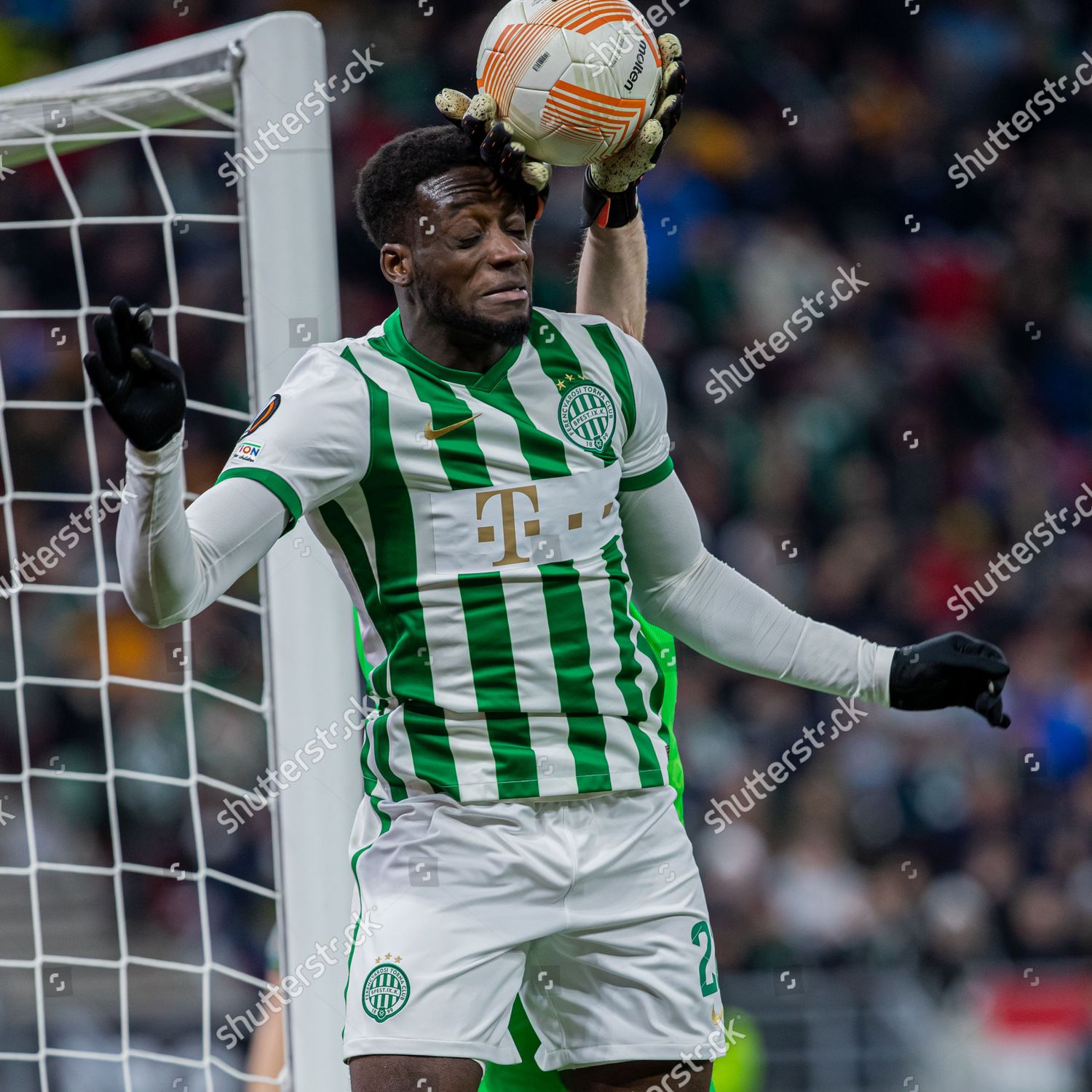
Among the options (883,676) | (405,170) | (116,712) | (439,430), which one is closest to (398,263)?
(405,170)

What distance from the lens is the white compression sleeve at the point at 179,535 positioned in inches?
75.3

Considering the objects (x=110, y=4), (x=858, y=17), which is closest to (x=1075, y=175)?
(x=858, y=17)

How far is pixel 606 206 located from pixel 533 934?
1250 mm

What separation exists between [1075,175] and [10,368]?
18.1 feet

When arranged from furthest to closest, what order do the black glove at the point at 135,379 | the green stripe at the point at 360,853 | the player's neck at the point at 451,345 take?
the player's neck at the point at 451,345, the green stripe at the point at 360,853, the black glove at the point at 135,379

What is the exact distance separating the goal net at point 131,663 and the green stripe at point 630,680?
2.23 ft

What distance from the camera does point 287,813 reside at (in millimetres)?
2834

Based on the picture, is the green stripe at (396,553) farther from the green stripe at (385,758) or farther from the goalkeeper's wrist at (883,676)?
the goalkeeper's wrist at (883,676)

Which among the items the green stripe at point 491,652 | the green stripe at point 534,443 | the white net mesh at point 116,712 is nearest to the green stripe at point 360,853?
the green stripe at point 491,652

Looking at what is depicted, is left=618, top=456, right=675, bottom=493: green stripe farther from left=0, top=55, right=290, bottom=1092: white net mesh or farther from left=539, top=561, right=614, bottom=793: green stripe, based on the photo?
left=0, top=55, right=290, bottom=1092: white net mesh

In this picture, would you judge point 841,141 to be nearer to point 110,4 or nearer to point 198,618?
point 110,4

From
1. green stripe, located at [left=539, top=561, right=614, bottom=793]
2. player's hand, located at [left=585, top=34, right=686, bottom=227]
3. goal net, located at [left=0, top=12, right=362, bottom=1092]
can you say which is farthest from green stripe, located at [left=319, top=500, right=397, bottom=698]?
player's hand, located at [left=585, top=34, right=686, bottom=227]

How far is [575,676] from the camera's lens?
227 cm

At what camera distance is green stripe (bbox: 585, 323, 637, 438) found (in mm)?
2404
